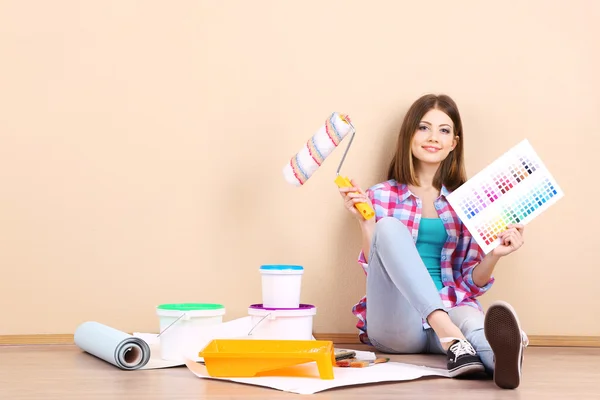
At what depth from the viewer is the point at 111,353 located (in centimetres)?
177

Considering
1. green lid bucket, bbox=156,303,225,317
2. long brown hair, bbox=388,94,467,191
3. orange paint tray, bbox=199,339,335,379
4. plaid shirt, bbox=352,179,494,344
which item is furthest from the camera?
long brown hair, bbox=388,94,467,191

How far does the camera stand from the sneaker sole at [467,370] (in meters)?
1.60

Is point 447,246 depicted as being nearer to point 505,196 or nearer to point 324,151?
point 505,196

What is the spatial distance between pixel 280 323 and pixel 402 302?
1.09ft

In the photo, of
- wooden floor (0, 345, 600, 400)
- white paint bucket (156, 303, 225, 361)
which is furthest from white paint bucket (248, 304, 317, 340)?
wooden floor (0, 345, 600, 400)

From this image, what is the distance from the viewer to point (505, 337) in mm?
1462

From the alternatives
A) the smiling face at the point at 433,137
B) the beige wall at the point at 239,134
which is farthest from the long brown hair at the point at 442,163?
the beige wall at the point at 239,134

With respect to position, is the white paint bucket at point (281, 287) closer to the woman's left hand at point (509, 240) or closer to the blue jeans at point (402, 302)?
the blue jeans at point (402, 302)

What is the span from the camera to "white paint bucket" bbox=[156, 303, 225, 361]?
6.07 ft

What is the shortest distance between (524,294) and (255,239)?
885mm

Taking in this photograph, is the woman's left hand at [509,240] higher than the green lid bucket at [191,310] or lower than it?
higher

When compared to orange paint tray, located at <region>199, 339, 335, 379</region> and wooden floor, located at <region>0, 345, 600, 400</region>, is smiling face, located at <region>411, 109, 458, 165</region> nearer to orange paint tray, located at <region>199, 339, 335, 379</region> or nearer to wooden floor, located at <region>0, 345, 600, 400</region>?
wooden floor, located at <region>0, 345, 600, 400</region>

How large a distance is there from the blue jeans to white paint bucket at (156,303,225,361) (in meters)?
0.44

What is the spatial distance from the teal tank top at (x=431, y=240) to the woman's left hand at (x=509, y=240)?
215 millimetres
